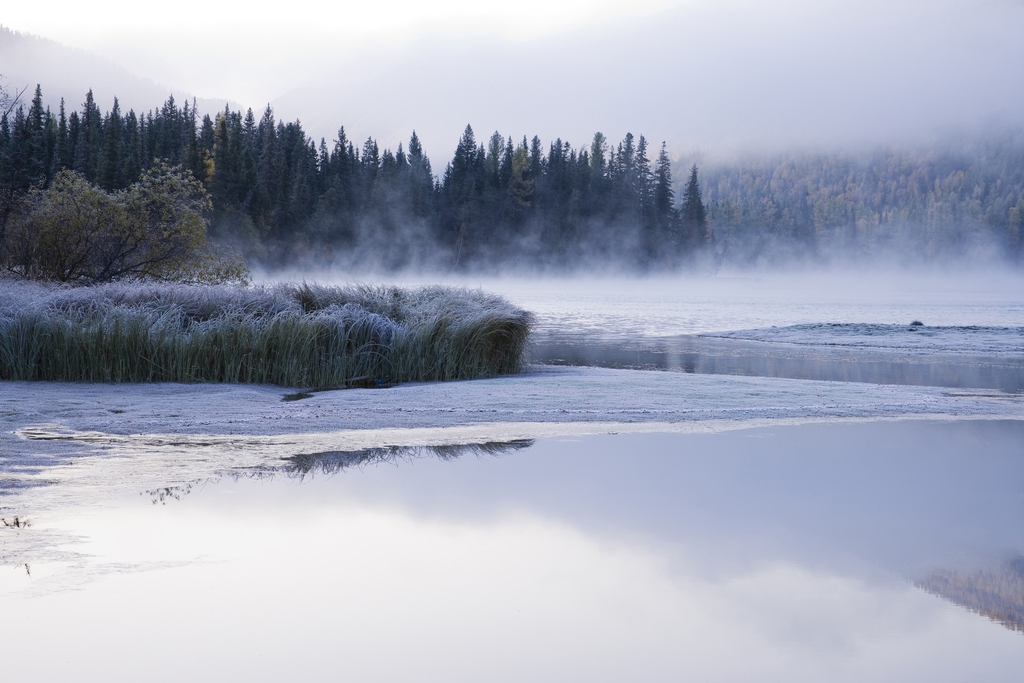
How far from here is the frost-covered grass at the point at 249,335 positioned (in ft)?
30.0

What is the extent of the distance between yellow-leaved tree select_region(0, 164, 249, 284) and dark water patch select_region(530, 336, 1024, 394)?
23.9ft

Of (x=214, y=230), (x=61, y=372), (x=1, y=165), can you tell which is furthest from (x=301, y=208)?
(x=61, y=372)

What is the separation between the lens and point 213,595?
9.50ft

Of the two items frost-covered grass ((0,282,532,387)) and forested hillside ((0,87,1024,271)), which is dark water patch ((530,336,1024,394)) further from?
forested hillside ((0,87,1024,271))

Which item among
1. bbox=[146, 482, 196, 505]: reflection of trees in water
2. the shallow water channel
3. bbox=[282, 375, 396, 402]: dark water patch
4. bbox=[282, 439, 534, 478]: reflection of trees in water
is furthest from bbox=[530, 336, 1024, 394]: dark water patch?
bbox=[146, 482, 196, 505]: reflection of trees in water

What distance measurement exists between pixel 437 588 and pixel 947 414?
20.9 ft

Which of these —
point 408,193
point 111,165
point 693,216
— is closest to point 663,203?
point 693,216

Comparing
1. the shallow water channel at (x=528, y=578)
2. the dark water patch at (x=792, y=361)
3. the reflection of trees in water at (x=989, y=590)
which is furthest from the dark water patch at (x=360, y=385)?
the reflection of trees in water at (x=989, y=590)

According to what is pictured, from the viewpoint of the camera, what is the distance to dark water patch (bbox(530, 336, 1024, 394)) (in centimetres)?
1217

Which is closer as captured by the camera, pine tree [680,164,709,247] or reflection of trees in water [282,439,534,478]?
reflection of trees in water [282,439,534,478]

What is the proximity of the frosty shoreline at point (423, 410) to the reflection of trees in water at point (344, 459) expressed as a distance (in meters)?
0.22

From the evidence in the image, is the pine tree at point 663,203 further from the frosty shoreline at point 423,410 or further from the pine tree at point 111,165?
the frosty shoreline at point 423,410

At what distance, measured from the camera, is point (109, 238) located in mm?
16328

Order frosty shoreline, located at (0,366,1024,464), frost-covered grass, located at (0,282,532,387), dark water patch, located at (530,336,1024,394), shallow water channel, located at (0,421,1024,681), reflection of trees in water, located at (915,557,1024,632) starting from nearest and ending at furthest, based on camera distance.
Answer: shallow water channel, located at (0,421,1024,681) < reflection of trees in water, located at (915,557,1024,632) < frosty shoreline, located at (0,366,1024,464) < frost-covered grass, located at (0,282,532,387) < dark water patch, located at (530,336,1024,394)
